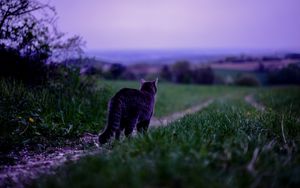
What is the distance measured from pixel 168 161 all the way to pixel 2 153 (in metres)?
3.60

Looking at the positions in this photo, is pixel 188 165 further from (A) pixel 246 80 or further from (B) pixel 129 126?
(A) pixel 246 80

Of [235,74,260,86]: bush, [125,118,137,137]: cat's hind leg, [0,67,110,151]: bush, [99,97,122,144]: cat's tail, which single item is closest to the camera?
[99,97,122,144]: cat's tail

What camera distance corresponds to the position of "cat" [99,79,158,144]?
633cm

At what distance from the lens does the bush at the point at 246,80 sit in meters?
49.9

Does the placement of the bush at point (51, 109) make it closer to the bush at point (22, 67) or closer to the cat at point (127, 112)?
the bush at point (22, 67)

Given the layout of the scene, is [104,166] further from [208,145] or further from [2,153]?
[2,153]

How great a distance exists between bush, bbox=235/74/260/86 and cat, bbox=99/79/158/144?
44096 mm

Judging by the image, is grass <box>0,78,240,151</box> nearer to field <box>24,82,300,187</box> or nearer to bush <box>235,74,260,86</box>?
field <box>24,82,300,187</box>

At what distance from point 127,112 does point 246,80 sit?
45870 mm

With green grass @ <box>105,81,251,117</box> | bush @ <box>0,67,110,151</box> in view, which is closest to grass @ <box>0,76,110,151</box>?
bush @ <box>0,67,110,151</box>

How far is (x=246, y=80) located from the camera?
165ft

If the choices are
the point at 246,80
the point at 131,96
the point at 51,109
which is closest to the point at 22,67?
the point at 51,109

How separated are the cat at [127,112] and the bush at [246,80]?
44096 millimetres

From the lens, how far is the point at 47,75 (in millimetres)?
10258
